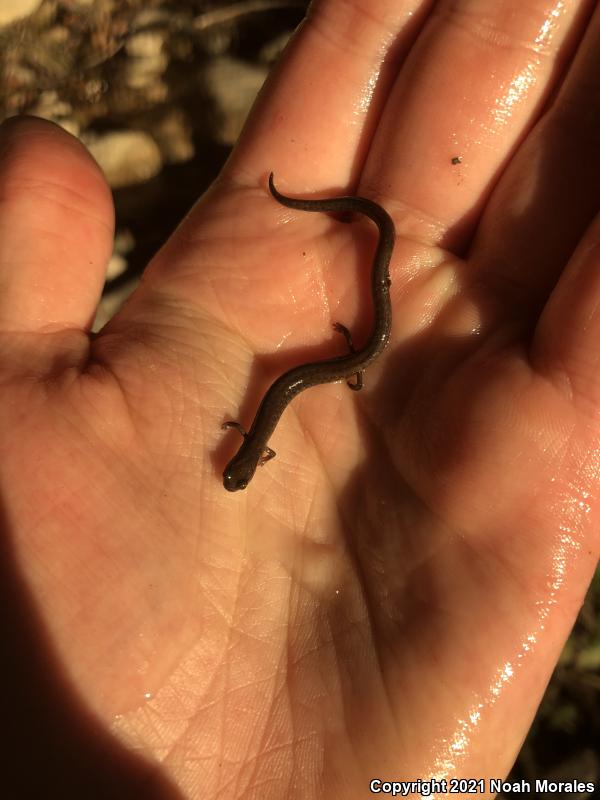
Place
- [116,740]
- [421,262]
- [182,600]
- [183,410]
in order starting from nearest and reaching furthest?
[116,740], [182,600], [183,410], [421,262]

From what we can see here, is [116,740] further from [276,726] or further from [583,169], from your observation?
[583,169]

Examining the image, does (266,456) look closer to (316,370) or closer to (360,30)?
(316,370)

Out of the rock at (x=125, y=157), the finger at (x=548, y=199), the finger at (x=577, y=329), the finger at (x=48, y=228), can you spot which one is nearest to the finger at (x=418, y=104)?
the finger at (x=548, y=199)

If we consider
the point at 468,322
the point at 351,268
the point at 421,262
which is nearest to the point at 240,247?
the point at 351,268

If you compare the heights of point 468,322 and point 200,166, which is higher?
point 468,322

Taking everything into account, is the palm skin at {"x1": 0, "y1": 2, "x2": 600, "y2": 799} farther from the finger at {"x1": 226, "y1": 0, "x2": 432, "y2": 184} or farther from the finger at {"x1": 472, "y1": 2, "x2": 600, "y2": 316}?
the finger at {"x1": 226, "y1": 0, "x2": 432, "y2": 184}

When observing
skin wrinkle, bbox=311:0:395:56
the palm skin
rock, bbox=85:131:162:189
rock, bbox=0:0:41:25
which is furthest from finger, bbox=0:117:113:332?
rock, bbox=0:0:41:25
